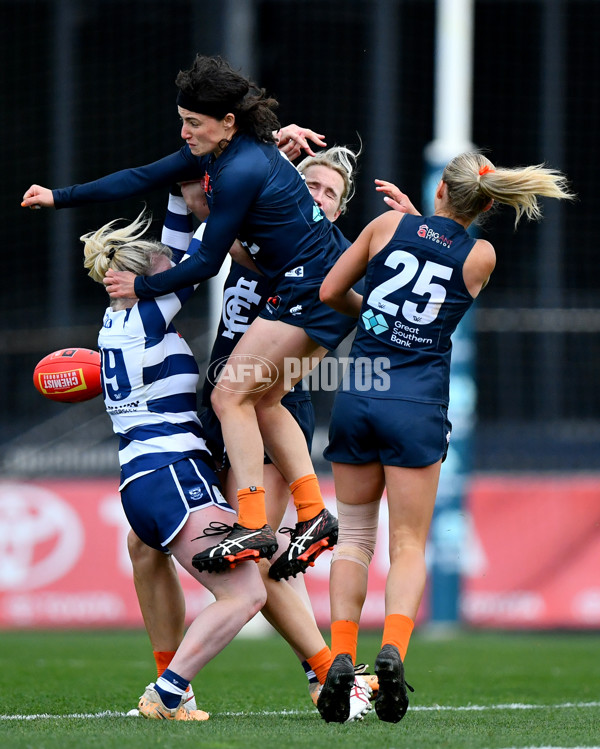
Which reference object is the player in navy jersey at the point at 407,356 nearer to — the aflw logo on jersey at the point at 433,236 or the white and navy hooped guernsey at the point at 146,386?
the aflw logo on jersey at the point at 433,236

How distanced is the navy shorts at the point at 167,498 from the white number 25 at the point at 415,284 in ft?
3.11

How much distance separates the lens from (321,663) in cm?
502

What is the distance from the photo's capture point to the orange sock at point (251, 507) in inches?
183

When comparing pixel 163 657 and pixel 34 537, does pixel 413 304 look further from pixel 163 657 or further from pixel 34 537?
pixel 34 537

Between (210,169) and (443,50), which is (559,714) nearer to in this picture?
(210,169)

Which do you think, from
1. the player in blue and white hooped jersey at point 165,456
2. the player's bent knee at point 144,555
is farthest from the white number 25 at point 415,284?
the player's bent knee at point 144,555

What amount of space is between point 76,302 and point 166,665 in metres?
12.3

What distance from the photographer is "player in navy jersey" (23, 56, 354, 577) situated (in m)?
4.64

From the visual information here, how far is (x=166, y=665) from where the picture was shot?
5090mm

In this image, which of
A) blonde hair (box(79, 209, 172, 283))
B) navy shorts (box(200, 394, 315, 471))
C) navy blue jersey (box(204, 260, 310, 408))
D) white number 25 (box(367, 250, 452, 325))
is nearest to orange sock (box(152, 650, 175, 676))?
navy shorts (box(200, 394, 315, 471))

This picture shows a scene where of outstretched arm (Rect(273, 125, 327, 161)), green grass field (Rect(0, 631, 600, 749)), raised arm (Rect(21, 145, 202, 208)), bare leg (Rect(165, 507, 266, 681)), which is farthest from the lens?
outstretched arm (Rect(273, 125, 327, 161))

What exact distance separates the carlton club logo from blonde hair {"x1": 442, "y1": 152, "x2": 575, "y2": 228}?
671 cm

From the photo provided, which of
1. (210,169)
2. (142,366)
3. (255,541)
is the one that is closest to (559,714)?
(255,541)

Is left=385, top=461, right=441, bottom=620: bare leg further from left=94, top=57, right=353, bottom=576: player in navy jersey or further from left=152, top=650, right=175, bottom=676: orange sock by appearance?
left=152, top=650, right=175, bottom=676: orange sock
